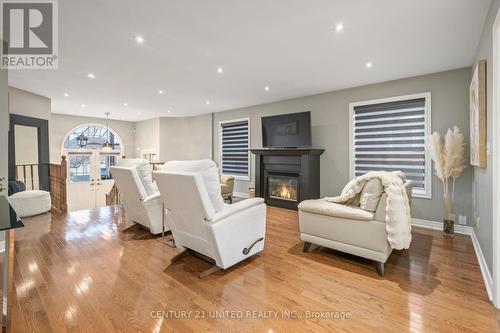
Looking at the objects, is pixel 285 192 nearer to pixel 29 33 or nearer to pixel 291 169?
pixel 291 169

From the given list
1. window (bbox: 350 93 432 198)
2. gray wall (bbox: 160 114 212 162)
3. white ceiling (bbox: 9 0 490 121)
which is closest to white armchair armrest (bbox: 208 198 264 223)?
white ceiling (bbox: 9 0 490 121)

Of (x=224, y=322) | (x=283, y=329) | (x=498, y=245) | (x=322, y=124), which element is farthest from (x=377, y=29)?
(x=224, y=322)

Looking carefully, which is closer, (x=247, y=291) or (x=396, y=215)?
(x=247, y=291)

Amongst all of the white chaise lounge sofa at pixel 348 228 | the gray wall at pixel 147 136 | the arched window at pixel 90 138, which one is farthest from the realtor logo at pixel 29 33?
the arched window at pixel 90 138

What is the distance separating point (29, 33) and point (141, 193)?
2307mm

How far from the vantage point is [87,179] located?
9.03 m

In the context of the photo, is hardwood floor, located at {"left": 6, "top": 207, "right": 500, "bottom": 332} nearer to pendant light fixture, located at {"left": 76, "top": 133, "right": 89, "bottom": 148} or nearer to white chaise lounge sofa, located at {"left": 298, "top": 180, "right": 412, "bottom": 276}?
white chaise lounge sofa, located at {"left": 298, "top": 180, "right": 412, "bottom": 276}

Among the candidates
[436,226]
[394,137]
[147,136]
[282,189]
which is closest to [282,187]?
[282,189]

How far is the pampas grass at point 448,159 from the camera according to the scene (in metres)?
3.56

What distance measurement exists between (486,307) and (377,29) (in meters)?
2.84

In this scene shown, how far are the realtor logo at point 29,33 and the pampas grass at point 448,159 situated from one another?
16.9 ft

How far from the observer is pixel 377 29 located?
106 inches

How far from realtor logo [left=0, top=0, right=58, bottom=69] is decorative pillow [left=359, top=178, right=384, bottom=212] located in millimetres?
3586

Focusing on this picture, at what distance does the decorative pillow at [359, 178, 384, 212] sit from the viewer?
2420 mm
